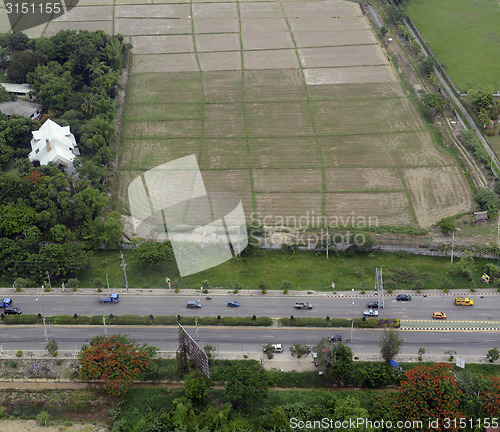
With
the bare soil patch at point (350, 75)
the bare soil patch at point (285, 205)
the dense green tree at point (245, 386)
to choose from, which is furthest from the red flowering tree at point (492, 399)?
the bare soil patch at point (350, 75)

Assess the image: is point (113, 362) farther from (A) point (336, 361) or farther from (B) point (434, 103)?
(B) point (434, 103)

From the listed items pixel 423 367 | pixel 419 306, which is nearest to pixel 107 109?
pixel 419 306

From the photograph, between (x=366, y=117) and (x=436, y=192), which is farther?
(x=366, y=117)

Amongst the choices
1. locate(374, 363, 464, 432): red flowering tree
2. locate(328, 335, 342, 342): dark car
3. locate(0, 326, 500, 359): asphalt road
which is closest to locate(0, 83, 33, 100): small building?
locate(0, 326, 500, 359): asphalt road

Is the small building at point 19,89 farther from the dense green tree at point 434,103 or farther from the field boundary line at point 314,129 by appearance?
the dense green tree at point 434,103

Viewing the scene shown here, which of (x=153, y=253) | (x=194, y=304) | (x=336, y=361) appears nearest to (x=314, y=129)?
(x=153, y=253)

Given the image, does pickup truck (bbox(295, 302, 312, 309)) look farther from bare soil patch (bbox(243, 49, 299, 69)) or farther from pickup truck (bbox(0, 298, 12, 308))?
bare soil patch (bbox(243, 49, 299, 69))
